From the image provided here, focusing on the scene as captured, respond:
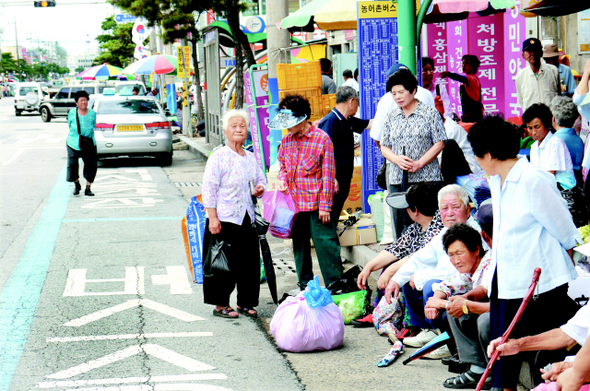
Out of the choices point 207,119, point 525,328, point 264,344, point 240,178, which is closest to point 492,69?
point 240,178

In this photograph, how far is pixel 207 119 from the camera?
20.2 m

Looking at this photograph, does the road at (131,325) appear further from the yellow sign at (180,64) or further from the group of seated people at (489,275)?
the yellow sign at (180,64)

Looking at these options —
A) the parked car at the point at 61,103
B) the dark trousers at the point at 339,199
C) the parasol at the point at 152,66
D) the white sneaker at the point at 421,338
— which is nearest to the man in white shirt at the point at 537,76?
the dark trousers at the point at 339,199

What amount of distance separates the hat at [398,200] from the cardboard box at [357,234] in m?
1.71

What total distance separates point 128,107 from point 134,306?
453 inches

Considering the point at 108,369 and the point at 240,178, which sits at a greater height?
the point at 240,178

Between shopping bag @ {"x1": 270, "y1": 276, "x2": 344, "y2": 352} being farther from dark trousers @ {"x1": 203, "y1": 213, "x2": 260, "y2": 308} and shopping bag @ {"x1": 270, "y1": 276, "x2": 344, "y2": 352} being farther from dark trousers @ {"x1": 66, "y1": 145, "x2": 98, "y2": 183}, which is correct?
dark trousers @ {"x1": 66, "y1": 145, "x2": 98, "y2": 183}

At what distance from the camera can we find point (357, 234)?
7.71 meters

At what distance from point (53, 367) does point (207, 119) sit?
51.4ft

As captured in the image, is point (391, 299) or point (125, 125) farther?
point (125, 125)

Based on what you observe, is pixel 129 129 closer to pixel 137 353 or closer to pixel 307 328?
pixel 137 353

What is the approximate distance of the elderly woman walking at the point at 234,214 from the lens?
5.88 metres

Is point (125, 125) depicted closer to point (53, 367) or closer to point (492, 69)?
point (492, 69)

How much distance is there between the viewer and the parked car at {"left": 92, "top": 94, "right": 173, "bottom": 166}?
16.4 metres
